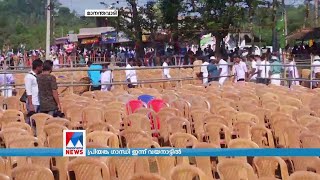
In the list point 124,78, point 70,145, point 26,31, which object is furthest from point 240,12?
point 26,31

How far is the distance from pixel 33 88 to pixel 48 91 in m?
0.33

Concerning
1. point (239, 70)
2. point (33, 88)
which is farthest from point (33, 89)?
point (239, 70)

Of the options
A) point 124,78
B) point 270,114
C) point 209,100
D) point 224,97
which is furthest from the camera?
point 124,78

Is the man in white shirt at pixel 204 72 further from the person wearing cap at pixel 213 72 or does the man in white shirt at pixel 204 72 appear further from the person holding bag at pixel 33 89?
the person holding bag at pixel 33 89

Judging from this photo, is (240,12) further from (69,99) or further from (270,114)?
(270,114)

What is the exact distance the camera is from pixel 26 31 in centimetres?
10225

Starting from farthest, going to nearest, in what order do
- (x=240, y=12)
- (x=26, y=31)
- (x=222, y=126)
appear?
(x=26, y=31)
(x=240, y=12)
(x=222, y=126)

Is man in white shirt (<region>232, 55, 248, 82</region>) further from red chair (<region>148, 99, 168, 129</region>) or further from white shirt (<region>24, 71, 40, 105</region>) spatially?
white shirt (<region>24, 71, 40, 105</region>)

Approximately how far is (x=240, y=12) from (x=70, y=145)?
85.2 ft

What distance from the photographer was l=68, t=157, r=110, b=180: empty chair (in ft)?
23.0

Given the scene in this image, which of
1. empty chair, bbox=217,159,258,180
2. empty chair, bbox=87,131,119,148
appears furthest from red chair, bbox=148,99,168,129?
empty chair, bbox=217,159,258,180

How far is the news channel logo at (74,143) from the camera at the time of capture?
182 inches

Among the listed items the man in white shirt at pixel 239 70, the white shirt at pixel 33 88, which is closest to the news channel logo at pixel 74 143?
the white shirt at pixel 33 88

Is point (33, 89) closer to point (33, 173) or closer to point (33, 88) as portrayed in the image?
point (33, 88)
